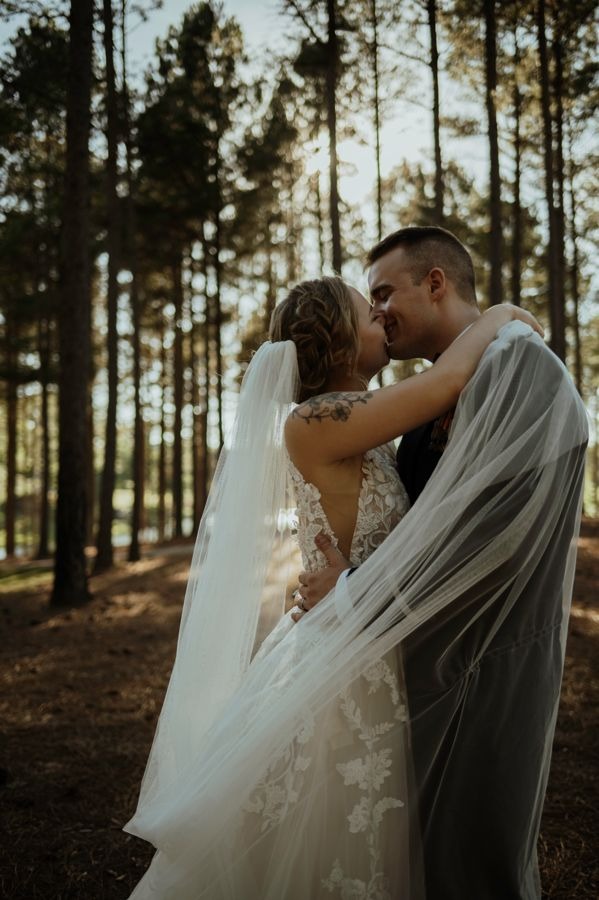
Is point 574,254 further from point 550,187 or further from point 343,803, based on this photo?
point 343,803

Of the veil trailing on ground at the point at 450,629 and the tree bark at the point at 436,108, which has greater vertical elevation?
the tree bark at the point at 436,108

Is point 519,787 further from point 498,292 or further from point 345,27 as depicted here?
point 345,27

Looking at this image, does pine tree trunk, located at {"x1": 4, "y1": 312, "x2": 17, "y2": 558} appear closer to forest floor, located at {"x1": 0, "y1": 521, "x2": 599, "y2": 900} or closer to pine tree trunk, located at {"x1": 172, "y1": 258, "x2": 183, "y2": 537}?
pine tree trunk, located at {"x1": 172, "y1": 258, "x2": 183, "y2": 537}

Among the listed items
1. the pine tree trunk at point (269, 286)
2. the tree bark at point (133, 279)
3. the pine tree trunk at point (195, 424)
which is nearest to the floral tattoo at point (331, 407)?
the tree bark at point (133, 279)


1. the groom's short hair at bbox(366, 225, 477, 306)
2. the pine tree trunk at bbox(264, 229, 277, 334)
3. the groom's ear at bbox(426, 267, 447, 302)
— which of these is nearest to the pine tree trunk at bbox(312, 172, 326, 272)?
the pine tree trunk at bbox(264, 229, 277, 334)

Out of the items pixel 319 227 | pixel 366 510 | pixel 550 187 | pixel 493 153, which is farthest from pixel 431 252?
pixel 319 227

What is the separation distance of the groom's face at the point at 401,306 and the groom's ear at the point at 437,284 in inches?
0.5

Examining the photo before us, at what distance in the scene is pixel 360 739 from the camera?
2.11 meters

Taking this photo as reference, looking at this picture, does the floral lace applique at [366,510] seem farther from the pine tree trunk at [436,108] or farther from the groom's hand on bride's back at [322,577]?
the pine tree trunk at [436,108]

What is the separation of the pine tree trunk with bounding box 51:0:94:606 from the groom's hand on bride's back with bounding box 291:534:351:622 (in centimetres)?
781

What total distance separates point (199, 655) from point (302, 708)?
0.62 metres

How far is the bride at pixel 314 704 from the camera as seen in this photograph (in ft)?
6.68

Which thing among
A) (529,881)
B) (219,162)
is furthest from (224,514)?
(219,162)

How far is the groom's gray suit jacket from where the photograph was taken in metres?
2.01
